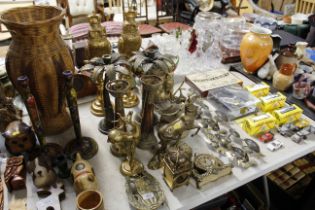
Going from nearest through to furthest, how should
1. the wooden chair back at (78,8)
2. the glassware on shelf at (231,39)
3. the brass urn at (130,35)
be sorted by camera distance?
the brass urn at (130,35) → the glassware on shelf at (231,39) → the wooden chair back at (78,8)

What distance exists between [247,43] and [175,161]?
0.84m

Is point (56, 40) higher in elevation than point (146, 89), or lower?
higher

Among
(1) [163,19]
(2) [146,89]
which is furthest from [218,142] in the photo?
(1) [163,19]

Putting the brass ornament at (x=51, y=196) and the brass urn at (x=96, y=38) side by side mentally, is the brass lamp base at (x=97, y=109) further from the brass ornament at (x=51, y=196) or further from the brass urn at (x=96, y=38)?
the brass ornament at (x=51, y=196)

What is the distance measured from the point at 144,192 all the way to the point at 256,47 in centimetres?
91

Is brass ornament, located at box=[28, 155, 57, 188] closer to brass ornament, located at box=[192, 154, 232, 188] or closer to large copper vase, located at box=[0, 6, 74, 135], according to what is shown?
large copper vase, located at box=[0, 6, 74, 135]

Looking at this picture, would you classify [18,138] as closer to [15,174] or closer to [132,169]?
[15,174]

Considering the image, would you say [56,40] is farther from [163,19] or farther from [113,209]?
[163,19]

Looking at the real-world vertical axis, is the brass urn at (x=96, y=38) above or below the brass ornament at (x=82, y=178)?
above

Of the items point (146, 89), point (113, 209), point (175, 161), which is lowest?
point (113, 209)

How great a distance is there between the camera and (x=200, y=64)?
1441mm

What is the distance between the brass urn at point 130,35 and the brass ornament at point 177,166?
0.65 meters

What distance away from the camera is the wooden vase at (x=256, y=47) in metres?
1.27

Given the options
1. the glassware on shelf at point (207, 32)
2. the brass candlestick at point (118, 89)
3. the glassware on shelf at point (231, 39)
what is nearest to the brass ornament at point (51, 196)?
Result: the brass candlestick at point (118, 89)
